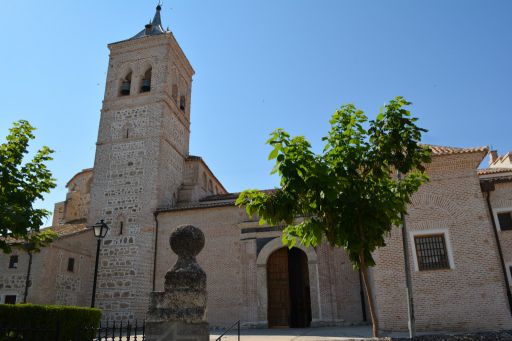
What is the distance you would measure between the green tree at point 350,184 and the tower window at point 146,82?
677 inches

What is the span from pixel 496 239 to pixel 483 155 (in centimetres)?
377

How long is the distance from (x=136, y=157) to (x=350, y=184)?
52.0 feet

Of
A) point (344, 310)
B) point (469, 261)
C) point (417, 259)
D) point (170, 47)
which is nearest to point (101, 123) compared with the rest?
point (170, 47)

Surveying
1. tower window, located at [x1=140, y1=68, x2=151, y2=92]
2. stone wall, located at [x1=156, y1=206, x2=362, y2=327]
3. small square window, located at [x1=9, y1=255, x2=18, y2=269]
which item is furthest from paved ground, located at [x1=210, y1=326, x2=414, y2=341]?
tower window, located at [x1=140, y1=68, x2=151, y2=92]

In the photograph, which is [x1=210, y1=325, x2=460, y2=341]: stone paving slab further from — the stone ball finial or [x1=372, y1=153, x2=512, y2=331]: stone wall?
the stone ball finial

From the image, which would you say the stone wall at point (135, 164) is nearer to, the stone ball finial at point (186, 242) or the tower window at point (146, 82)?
the tower window at point (146, 82)

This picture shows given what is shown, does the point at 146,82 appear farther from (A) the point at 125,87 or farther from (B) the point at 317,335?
(B) the point at 317,335

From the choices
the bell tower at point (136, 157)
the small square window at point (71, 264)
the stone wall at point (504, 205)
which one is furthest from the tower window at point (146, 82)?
the stone wall at point (504, 205)

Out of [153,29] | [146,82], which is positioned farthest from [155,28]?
[146,82]

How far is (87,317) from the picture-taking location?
1036cm

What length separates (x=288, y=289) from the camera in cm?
1661

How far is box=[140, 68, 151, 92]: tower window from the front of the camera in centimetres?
2161

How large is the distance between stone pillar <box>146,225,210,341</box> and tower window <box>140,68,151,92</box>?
17507 mm

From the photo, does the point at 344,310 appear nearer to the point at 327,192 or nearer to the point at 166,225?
the point at 166,225
